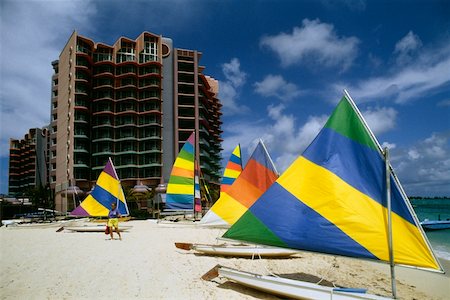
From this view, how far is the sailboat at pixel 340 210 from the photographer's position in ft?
19.6

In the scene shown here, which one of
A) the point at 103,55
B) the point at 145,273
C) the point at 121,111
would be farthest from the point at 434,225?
the point at 103,55

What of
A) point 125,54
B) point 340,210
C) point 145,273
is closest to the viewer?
point 340,210

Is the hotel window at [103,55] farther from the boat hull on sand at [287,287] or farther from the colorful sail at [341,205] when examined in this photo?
the colorful sail at [341,205]

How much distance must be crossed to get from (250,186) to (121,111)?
58.1 m

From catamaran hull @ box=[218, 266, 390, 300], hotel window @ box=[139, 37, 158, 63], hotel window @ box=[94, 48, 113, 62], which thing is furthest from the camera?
hotel window @ box=[139, 37, 158, 63]

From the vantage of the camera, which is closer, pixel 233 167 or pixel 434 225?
pixel 233 167

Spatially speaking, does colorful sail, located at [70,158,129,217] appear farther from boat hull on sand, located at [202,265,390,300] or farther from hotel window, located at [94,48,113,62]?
hotel window, located at [94,48,113,62]

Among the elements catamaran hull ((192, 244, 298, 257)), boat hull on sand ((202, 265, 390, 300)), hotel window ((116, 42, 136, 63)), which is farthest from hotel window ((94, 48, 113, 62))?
boat hull on sand ((202, 265, 390, 300))

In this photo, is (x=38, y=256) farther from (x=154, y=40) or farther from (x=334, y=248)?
(x=154, y=40)

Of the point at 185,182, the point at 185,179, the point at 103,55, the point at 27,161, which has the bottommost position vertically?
the point at 185,182

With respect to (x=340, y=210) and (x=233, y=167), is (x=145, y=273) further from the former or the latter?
(x=233, y=167)

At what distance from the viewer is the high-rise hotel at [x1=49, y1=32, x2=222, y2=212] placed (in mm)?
60906

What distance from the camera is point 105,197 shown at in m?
20.3

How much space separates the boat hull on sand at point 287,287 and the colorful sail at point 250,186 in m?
2.35
